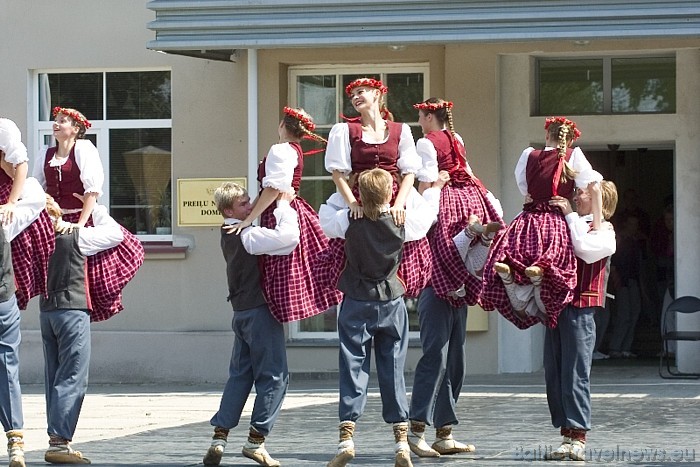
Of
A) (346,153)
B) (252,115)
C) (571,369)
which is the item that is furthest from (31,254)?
(252,115)

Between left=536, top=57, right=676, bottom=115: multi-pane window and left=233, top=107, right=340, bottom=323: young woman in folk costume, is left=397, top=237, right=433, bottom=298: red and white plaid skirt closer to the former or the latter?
left=233, top=107, right=340, bottom=323: young woman in folk costume

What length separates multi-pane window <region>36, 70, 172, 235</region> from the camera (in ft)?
51.3

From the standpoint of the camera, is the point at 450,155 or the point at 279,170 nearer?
the point at 279,170

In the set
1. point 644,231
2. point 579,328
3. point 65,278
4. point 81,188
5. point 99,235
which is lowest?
point 579,328

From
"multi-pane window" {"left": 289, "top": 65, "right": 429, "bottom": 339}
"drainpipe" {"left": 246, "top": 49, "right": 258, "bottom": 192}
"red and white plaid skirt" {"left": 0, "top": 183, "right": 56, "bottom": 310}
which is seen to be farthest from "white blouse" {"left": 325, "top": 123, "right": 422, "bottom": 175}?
"multi-pane window" {"left": 289, "top": 65, "right": 429, "bottom": 339}

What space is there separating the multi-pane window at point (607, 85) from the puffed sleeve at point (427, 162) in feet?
20.5

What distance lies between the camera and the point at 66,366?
884 cm

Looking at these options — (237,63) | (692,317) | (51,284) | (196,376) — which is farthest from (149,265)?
(51,284)

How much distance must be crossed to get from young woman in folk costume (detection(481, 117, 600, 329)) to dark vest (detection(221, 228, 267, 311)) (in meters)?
1.42

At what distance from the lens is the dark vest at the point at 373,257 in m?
8.14

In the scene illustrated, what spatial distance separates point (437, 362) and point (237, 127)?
22.3 feet

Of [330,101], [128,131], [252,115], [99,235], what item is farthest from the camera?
[128,131]

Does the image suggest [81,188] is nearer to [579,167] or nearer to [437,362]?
[437,362]

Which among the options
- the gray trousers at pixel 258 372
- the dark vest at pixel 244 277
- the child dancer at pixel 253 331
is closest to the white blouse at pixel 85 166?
the child dancer at pixel 253 331
